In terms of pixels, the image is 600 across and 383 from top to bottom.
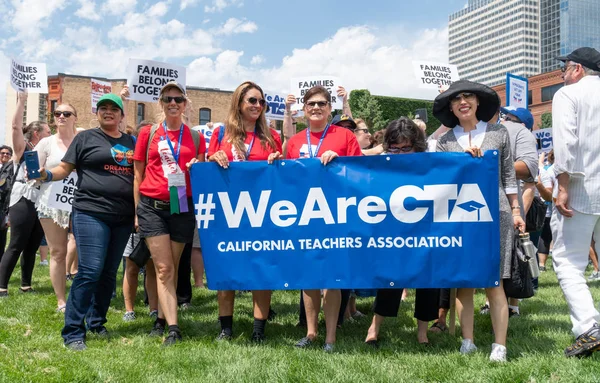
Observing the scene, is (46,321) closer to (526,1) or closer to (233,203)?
(233,203)

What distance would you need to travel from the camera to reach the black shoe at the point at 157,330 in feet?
16.5

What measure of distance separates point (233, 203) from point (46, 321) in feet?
8.39

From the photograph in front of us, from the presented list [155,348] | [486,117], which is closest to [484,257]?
[486,117]

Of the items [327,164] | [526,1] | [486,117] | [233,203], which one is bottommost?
[233,203]

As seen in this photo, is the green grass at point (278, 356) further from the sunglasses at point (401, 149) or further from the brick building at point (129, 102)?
the brick building at point (129, 102)

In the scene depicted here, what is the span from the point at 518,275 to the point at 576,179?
2.73 ft

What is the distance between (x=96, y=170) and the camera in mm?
4883

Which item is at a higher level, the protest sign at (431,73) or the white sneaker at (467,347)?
the protest sign at (431,73)

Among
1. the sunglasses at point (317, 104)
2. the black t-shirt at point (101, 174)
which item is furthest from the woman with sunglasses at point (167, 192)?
the sunglasses at point (317, 104)

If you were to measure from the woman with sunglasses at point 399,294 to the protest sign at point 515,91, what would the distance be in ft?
19.6

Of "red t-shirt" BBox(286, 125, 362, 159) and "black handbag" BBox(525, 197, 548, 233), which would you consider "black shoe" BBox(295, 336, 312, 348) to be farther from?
"black handbag" BBox(525, 197, 548, 233)

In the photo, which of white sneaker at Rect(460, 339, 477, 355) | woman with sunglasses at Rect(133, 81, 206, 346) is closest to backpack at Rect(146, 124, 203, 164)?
woman with sunglasses at Rect(133, 81, 206, 346)

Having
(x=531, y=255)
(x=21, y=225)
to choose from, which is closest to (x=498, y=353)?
(x=531, y=255)

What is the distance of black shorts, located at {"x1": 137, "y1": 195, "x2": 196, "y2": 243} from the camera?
4680mm
